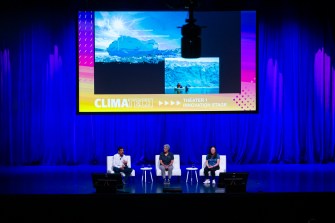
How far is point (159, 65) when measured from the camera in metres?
12.8

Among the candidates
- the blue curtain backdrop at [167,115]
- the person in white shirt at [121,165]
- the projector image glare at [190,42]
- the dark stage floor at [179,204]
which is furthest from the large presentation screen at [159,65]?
the projector image glare at [190,42]

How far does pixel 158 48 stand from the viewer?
12.8m

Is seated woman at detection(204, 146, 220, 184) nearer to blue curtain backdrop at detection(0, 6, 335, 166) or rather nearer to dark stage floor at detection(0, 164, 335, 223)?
dark stage floor at detection(0, 164, 335, 223)

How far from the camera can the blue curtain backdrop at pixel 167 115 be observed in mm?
13297

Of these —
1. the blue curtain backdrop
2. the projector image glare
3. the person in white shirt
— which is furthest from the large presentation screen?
the projector image glare

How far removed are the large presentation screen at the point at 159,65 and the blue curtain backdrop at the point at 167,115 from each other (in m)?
0.75

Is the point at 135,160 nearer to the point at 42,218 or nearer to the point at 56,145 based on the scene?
the point at 56,145

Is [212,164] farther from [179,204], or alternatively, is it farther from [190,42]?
[190,42]

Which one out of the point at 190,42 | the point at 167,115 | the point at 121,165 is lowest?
the point at 121,165

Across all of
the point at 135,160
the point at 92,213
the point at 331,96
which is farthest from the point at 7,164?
the point at 331,96

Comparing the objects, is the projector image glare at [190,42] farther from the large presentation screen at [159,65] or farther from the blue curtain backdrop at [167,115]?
the blue curtain backdrop at [167,115]

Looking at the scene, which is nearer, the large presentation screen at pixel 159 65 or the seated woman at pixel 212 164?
the seated woman at pixel 212 164

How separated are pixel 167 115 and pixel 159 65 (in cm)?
134

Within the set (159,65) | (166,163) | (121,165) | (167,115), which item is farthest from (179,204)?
(167,115)
